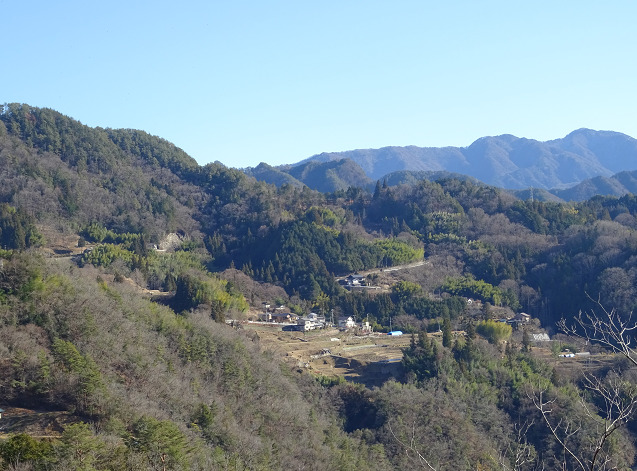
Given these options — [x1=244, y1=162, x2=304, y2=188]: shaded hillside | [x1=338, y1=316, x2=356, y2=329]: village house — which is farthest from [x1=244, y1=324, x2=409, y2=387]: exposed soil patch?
[x1=244, y1=162, x2=304, y2=188]: shaded hillside

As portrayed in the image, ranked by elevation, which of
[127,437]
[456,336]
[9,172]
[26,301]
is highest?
[9,172]

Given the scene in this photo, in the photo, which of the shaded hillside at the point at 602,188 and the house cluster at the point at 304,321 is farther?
the shaded hillside at the point at 602,188

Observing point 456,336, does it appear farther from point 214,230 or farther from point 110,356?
point 214,230

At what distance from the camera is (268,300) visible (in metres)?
52.3

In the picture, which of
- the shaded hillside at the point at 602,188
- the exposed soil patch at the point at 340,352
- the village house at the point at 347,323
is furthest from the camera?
the shaded hillside at the point at 602,188

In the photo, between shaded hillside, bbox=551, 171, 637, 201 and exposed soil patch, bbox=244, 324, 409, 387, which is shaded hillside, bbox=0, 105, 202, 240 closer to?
exposed soil patch, bbox=244, 324, 409, 387

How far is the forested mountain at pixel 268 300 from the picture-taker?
19875 millimetres

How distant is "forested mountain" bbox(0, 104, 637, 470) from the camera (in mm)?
19875

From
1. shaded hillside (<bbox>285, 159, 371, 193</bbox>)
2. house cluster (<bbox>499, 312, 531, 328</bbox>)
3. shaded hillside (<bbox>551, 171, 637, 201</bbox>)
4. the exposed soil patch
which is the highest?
shaded hillside (<bbox>285, 159, 371, 193</bbox>)

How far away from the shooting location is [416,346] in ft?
117

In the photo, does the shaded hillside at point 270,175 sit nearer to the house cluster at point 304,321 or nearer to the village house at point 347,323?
the house cluster at point 304,321

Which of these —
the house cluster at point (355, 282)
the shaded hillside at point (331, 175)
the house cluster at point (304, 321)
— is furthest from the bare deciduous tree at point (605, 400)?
the shaded hillside at point (331, 175)

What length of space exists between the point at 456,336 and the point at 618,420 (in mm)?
34988

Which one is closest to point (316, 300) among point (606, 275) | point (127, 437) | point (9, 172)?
point (606, 275)
